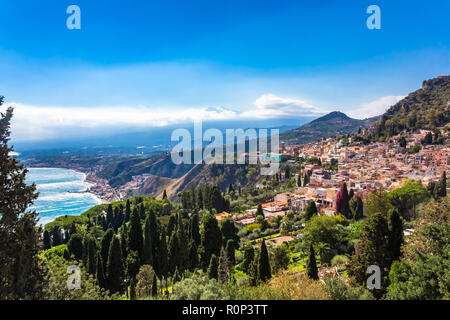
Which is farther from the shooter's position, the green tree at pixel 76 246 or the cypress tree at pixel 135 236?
the green tree at pixel 76 246

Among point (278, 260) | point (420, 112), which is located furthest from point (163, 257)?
point (420, 112)

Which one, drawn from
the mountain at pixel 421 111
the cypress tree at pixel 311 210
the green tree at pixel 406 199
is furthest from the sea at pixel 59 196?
the mountain at pixel 421 111

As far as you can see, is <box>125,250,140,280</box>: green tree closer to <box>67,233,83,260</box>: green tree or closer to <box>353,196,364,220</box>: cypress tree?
<box>67,233,83,260</box>: green tree

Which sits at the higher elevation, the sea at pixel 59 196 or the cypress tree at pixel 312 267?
the cypress tree at pixel 312 267

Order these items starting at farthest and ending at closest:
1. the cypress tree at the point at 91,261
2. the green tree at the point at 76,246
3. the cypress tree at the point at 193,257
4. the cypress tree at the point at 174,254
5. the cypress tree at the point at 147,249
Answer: the green tree at the point at 76,246, the cypress tree at the point at 193,257, the cypress tree at the point at 174,254, the cypress tree at the point at 147,249, the cypress tree at the point at 91,261

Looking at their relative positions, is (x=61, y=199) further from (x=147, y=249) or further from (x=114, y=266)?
(x=114, y=266)

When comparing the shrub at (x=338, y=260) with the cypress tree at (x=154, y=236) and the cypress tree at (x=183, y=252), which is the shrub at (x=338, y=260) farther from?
the cypress tree at (x=154, y=236)

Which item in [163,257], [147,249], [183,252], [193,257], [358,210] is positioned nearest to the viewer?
[147,249]
